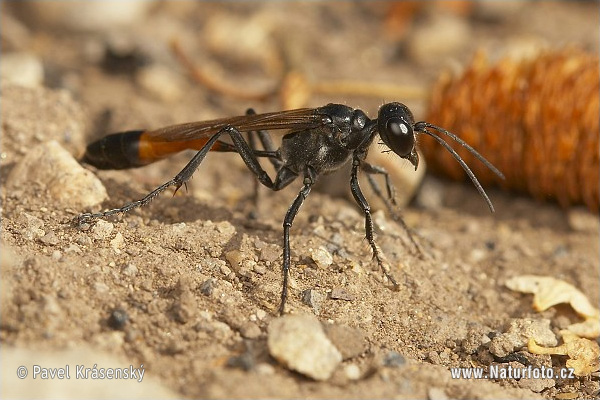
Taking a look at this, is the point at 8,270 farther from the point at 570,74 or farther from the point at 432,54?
the point at 432,54

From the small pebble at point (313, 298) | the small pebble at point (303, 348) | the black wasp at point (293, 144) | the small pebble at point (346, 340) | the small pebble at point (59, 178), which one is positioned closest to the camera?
the small pebble at point (303, 348)

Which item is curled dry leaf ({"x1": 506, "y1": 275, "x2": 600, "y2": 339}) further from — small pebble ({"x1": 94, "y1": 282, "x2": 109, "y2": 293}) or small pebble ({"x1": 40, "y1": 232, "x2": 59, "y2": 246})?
small pebble ({"x1": 40, "y1": 232, "x2": 59, "y2": 246})

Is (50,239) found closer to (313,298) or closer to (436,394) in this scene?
(313,298)

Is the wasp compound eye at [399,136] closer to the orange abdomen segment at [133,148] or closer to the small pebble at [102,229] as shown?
the orange abdomen segment at [133,148]

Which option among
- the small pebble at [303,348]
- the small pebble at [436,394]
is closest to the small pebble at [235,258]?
the small pebble at [303,348]

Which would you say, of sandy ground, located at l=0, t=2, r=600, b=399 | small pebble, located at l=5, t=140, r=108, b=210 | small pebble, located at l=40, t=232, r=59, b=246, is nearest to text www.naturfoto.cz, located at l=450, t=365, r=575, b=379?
sandy ground, located at l=0, t=2, r=600, b=399

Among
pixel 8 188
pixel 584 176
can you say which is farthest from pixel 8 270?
pixel 584 176
